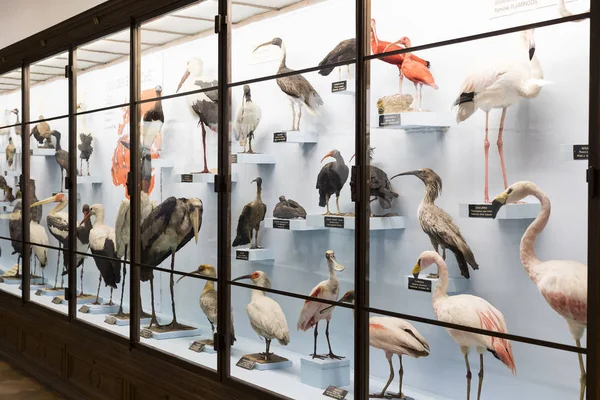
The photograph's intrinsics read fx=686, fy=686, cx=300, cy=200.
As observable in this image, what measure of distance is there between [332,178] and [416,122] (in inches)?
19.8

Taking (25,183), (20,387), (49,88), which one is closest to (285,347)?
(20,387)

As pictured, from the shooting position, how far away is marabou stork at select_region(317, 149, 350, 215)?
2941mm

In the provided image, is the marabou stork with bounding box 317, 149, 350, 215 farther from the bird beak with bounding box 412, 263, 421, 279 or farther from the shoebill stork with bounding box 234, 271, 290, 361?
the shoebill stork with bounding box 234, 271, 290, 361

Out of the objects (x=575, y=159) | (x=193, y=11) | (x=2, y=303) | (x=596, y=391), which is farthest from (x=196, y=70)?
(x=2, y=303)

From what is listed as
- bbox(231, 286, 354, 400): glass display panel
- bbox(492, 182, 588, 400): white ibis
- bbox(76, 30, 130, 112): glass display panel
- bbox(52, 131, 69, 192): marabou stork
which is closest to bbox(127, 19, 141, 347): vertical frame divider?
bbox(76, 30, 130, 112): glass display panel

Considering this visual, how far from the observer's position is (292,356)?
325 centimetres

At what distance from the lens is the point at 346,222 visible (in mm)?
2906

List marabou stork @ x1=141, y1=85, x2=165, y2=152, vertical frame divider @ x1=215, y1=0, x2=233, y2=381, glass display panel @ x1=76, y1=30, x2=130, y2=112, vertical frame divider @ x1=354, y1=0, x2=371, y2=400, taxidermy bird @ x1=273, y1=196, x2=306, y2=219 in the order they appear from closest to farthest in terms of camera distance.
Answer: vertical frame divider @ x1=354, y1=0, x2=371, y2=400, taxidermy bird @ x1=273, y1=196, x2=306, y2=219, vertical frame divider @ x1=215, y1=0, x2=233, y2=381, marabou stork @ x1=141, y1=85, x2=165, y2=152, glass display panel @ x1=76, y1=30, x2=130, y2=112

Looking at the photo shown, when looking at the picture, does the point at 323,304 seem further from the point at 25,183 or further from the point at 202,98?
the point at 25,183

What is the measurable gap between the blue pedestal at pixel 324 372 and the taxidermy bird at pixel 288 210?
667 mm

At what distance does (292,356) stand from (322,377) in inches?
9.6

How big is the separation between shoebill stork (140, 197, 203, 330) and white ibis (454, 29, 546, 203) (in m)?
1.83

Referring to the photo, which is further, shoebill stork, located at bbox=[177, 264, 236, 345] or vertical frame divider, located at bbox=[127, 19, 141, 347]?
vertical frame divider, located at bbox=[127, 19, 141, 347]

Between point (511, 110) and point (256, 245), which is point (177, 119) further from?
point (511, 110)
